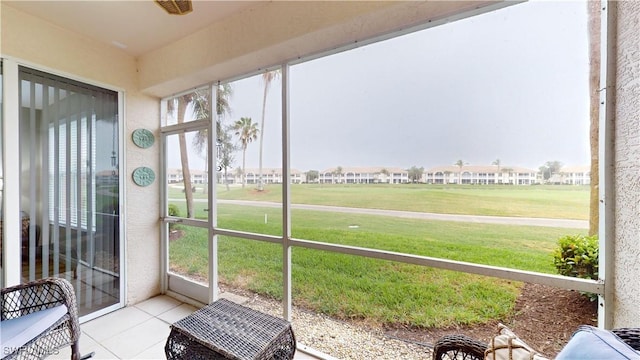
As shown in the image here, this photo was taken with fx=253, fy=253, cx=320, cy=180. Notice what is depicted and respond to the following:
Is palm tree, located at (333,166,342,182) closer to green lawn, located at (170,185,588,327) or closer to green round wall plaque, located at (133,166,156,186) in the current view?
green lawn, located at (170,185,588,327)

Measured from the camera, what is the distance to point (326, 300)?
2.17 metres

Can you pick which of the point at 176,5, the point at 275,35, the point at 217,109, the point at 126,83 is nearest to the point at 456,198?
the point at 275,35

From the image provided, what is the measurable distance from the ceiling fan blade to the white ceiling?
0.49 metres

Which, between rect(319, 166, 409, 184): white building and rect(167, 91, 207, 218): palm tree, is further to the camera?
rect(167, 91, 207, 218): palm tree

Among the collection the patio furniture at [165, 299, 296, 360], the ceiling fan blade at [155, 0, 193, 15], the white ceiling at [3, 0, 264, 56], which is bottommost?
the patio furniture at [165, 299, 296, 360]

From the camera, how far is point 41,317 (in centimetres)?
156

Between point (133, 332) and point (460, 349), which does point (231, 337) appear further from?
point (133, 332)

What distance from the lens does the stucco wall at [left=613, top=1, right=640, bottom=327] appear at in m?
1.09

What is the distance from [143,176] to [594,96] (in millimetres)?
3739

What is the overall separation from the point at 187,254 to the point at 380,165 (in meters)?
2.43

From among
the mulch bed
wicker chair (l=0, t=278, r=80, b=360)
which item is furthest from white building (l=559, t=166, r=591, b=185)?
wicker chair (l=0, t=278, r=80, b=360)

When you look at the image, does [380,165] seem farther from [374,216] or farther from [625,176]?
[625,176]

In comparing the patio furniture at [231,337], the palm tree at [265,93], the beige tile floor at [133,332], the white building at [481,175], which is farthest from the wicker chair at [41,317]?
the white building at [481,175]

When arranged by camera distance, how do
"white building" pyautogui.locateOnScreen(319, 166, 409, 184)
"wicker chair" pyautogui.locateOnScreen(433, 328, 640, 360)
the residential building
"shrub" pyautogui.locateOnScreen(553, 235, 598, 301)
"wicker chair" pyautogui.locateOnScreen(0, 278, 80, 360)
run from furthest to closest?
"white building" pyautogui.locateOnScreen(319, 166, 409, 184)
"wicker chair" pyautogui.locateOnScreen(0, 278, 80, 360)
"shrub" pyautogui.locateOnScreen(553, 235, 598, 301)
the residential building
"wicker chair" pyautogui.locateOnScreen(433, 328, 640, 360)
